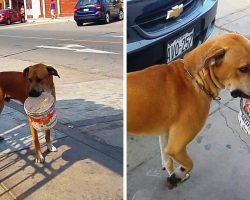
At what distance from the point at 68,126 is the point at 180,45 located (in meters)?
2.29

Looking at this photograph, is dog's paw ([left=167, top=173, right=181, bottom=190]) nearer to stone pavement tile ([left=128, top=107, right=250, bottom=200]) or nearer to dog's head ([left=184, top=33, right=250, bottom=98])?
stone pavement tile ([left=128, top=107, right=250, bottom=200])

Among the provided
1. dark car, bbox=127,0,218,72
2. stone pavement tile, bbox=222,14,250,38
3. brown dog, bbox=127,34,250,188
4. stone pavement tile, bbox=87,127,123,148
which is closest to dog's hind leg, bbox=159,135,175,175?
brown dog, bbox=127,34,250,188

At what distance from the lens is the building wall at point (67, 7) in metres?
1.85

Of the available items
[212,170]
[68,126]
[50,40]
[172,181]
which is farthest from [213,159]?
[68,126]

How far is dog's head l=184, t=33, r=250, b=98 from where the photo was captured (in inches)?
39.1

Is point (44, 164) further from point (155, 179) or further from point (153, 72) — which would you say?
point (153, 72)

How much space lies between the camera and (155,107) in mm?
1092

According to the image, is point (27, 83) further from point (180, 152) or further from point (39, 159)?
point (180, 152)

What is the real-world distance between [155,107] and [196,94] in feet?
0.38

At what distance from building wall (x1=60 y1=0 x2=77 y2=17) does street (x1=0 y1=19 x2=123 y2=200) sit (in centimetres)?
8

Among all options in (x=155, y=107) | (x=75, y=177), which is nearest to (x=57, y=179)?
(x=75, y=177)

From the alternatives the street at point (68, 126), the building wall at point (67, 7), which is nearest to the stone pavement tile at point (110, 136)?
the street at point (68, 126)

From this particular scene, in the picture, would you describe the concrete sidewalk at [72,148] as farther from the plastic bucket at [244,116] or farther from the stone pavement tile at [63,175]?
the plastic bucket at [244,116]

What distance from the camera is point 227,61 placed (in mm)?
1000
